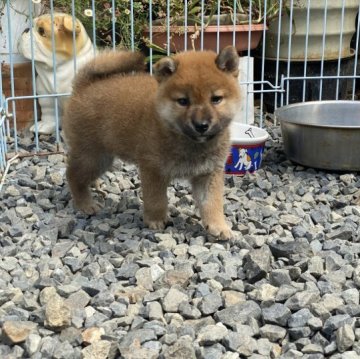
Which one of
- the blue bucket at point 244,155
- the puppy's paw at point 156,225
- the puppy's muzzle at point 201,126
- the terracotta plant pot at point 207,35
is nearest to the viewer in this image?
the puppy's muzzle at point 201,126

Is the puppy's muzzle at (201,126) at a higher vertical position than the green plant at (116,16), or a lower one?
lower

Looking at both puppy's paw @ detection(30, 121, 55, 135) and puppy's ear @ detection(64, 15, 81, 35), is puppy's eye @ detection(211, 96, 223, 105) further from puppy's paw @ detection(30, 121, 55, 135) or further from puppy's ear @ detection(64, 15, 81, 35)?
puppy's paw @ detection(30, 121, 55, 135)

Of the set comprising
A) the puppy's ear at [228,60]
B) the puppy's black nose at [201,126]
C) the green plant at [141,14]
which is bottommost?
the puppy's black nose at [201,126]

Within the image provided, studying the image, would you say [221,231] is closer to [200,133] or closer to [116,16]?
[200,133]

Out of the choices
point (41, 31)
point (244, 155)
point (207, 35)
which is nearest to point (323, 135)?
point (244, 155)

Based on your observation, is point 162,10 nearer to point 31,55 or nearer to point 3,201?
point 31,55

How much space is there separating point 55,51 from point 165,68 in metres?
1.86

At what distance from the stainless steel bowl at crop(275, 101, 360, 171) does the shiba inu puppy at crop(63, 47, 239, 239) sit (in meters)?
0.99

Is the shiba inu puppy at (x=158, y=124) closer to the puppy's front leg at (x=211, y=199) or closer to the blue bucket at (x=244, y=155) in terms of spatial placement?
the puppy's front leg at (x=211, y=199)

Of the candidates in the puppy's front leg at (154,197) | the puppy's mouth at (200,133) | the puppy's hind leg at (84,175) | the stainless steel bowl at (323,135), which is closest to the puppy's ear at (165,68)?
the puppy's mouth at (200,133)

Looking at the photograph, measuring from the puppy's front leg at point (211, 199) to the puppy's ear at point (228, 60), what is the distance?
487 mm

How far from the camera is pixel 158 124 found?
2.95m

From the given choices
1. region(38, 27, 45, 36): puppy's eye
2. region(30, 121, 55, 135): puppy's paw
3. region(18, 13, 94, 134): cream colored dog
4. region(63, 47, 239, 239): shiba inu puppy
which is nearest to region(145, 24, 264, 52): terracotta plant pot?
region(18, 13, 94, 134): cream colored dog

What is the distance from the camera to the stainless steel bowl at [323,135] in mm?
3760
